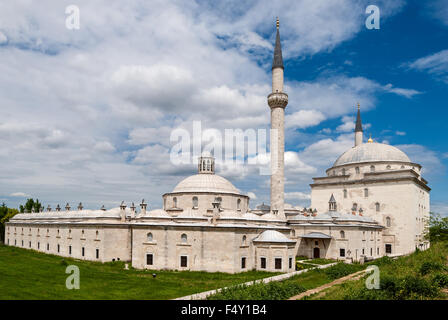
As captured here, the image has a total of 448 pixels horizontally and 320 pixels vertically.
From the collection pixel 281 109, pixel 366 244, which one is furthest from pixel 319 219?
pixel 281 109

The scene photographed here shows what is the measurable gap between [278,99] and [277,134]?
4410 mm

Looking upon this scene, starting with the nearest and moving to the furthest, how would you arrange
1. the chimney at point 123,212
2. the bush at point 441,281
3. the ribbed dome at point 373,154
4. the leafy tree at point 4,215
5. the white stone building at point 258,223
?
the bush at point 441,281
the white stone building at point 258,223
the chimney at point 123,212
the ribbed dome at point 373,154
the leafy tree at point 4,215

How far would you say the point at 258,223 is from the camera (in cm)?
3825

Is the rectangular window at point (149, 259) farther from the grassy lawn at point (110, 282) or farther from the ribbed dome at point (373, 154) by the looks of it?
the ribbed dome at point (373, 154)

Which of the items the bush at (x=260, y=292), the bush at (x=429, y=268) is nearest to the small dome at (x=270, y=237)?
the bush at (x=260, y=292)

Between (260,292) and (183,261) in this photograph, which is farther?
(183,261)

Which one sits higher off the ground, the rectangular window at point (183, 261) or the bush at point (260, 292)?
the bush at point (260, 292)

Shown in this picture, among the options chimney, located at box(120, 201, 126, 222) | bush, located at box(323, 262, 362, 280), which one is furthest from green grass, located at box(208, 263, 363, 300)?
chimney, located at box(120, 201, 126, 222)

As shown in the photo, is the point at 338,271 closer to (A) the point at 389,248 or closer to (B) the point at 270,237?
(B) the point at 270,237

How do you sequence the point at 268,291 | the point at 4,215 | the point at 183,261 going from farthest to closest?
the point at 4,215, the point at 183,261, the point at 268,291

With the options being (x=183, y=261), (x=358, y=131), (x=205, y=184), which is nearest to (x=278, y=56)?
(x=205, y=184)

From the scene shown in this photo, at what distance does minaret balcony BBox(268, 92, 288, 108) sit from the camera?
147ft

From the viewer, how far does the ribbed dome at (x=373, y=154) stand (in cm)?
5716
